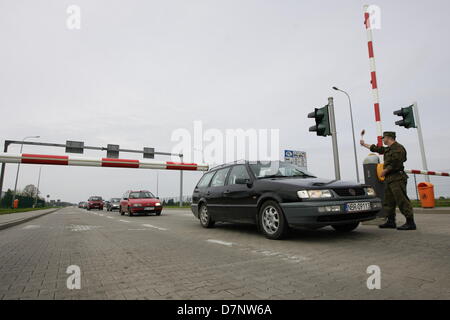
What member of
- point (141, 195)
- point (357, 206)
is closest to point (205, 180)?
point (357, 206)

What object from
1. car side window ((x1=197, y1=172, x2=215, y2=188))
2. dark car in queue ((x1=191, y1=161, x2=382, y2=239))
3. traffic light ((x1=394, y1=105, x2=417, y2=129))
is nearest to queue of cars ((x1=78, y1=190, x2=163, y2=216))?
car side window ((x1=197, y1=172, x2=215, y2=188))

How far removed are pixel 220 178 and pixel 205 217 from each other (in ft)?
3.86

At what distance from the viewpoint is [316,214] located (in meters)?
4.27

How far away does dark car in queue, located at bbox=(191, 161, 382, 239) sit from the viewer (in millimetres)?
4402

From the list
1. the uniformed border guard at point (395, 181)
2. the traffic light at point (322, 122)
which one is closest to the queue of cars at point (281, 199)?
the uniformed border guard at point (395, 181)

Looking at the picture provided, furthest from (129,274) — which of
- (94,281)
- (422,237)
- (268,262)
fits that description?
(422,237)

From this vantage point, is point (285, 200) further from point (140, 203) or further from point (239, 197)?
point (140, 203)

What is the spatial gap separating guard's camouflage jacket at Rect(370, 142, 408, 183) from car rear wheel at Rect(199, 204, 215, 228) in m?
4.19

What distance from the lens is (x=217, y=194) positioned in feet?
22.2

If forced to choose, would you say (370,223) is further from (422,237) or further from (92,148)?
(92,148)

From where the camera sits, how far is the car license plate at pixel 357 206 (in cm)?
447

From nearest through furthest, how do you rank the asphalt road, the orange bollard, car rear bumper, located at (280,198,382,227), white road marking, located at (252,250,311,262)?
the asphalt road < white road marking, located at (252,250,311,262) < car rear bumper, located at (280,198,382,227) < the orange bollard

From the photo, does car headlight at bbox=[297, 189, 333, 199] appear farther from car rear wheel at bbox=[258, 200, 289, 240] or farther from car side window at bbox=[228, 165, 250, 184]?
car side window at bbox=[228, 165, 250, 184]

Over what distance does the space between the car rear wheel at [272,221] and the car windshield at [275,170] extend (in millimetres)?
763
